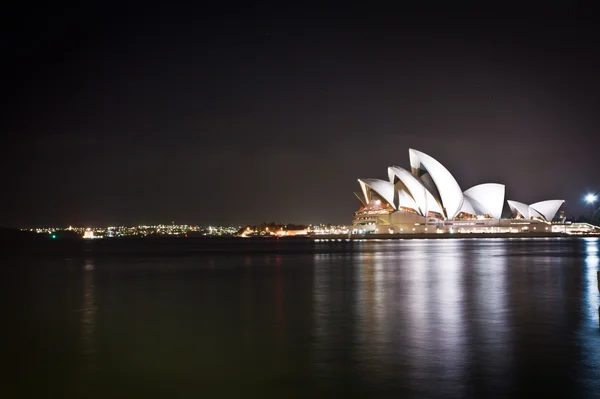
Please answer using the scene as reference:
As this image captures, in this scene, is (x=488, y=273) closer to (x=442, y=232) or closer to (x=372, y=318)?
(x=372, y=318)

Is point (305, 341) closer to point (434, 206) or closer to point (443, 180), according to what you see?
point (443, 180)

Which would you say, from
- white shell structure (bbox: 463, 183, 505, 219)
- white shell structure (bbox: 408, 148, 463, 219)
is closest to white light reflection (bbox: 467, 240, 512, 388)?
white shell structure (bbox: 408, 148, 463, 219)

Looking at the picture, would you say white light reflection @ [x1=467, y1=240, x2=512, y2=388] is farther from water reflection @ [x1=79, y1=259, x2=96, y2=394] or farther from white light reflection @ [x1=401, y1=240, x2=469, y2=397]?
water reflection @ [x1=79, y1=259, x2=96, y2=394]

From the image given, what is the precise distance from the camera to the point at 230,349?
11.2 metres

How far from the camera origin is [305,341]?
1197 centimetres

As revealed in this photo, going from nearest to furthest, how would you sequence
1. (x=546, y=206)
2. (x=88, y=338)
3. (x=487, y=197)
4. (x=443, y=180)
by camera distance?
(x=88, y=338), (x=443, y=180), (x=487, y=197), (x=546, y=206)

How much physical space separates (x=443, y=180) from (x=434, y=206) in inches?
386

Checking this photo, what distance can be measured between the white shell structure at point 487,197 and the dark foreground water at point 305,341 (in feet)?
317

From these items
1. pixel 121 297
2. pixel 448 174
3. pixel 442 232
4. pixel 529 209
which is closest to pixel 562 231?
pixel 529 209

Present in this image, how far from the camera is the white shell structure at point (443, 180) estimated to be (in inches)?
3863

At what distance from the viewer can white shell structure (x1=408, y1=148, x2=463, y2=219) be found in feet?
322

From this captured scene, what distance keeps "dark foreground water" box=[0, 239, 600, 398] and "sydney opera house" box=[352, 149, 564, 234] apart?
264 feet

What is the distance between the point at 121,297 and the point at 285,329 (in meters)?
8.68

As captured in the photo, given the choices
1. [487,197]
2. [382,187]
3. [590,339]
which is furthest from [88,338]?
[487,197]
